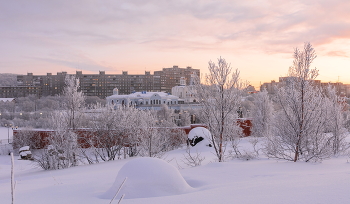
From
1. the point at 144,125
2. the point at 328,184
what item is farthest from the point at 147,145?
the point at 328,184

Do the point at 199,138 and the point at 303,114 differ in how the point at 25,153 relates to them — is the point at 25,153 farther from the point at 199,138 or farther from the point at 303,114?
the point at 303,114

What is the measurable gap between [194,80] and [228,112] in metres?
2.35

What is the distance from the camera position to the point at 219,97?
13773 millimetres

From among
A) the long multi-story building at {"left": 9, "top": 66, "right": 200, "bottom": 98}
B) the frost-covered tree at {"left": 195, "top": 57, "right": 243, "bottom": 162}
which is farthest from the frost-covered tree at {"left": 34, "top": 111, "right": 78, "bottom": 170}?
the long multi-story building at {"left": 9, "top": 66, "right": 200, "bottom": 98}

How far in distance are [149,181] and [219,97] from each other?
801 cm

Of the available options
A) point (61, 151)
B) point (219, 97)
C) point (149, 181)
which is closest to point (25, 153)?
point (61, 151)

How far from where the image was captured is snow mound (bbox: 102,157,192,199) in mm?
6410

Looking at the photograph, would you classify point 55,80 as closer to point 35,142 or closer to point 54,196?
point 35,142

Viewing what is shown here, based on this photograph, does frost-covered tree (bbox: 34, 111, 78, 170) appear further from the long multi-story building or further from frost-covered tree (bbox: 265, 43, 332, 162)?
the long multi-story building

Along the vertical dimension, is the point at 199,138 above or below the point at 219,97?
below

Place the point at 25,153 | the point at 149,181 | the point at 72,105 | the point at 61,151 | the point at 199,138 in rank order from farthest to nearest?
1. the point at 25,153
2. the point at 199,138
3. the point at 72,105
4. the point at 61,151
5. the point at 149,181

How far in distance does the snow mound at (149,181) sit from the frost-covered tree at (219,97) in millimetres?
7000

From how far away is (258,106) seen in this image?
121 feet

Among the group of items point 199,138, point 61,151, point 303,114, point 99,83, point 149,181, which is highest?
point 99,83
